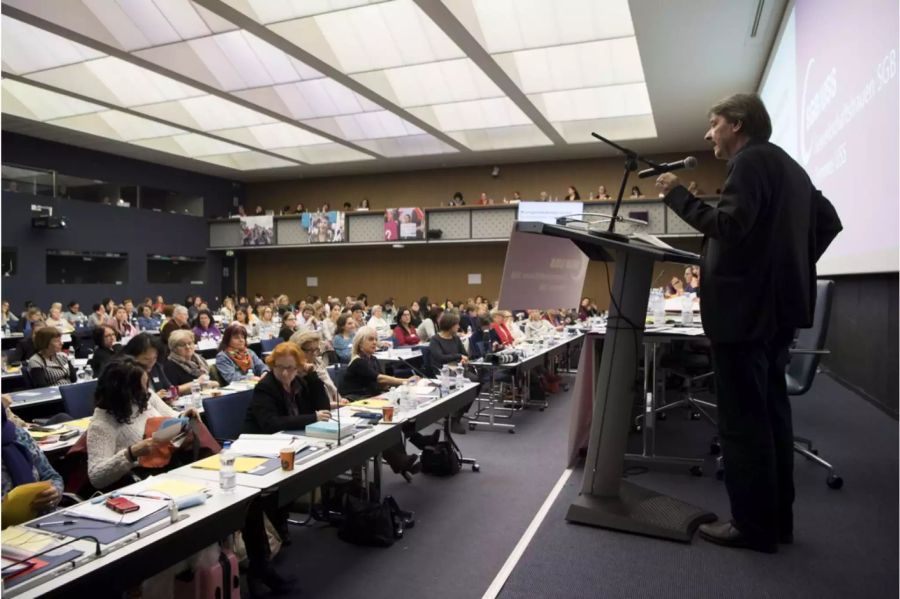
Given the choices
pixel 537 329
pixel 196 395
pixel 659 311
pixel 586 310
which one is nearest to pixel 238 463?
pixel 196 395

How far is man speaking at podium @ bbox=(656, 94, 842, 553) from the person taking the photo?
7.21ft

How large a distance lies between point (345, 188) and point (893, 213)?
15986 millimetres

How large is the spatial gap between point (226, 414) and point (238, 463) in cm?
126

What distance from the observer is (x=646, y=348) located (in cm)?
427

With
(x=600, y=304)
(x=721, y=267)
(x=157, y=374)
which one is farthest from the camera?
(x=600, y=304)

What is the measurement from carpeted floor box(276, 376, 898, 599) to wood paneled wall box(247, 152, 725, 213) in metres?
10.5

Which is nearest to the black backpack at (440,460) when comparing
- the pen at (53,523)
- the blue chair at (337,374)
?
the blue chair at (337,374)

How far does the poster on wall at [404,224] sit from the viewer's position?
15.5 m

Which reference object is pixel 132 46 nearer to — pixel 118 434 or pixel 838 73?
pixel 118 434

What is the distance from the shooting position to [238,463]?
268 centimetres

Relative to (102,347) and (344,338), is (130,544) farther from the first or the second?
(344,338)

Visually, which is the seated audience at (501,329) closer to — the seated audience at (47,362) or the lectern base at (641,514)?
the seated audience at (47,362)

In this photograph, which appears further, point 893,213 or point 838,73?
point 838,73

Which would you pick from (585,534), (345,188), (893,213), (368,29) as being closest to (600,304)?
(345,188)
